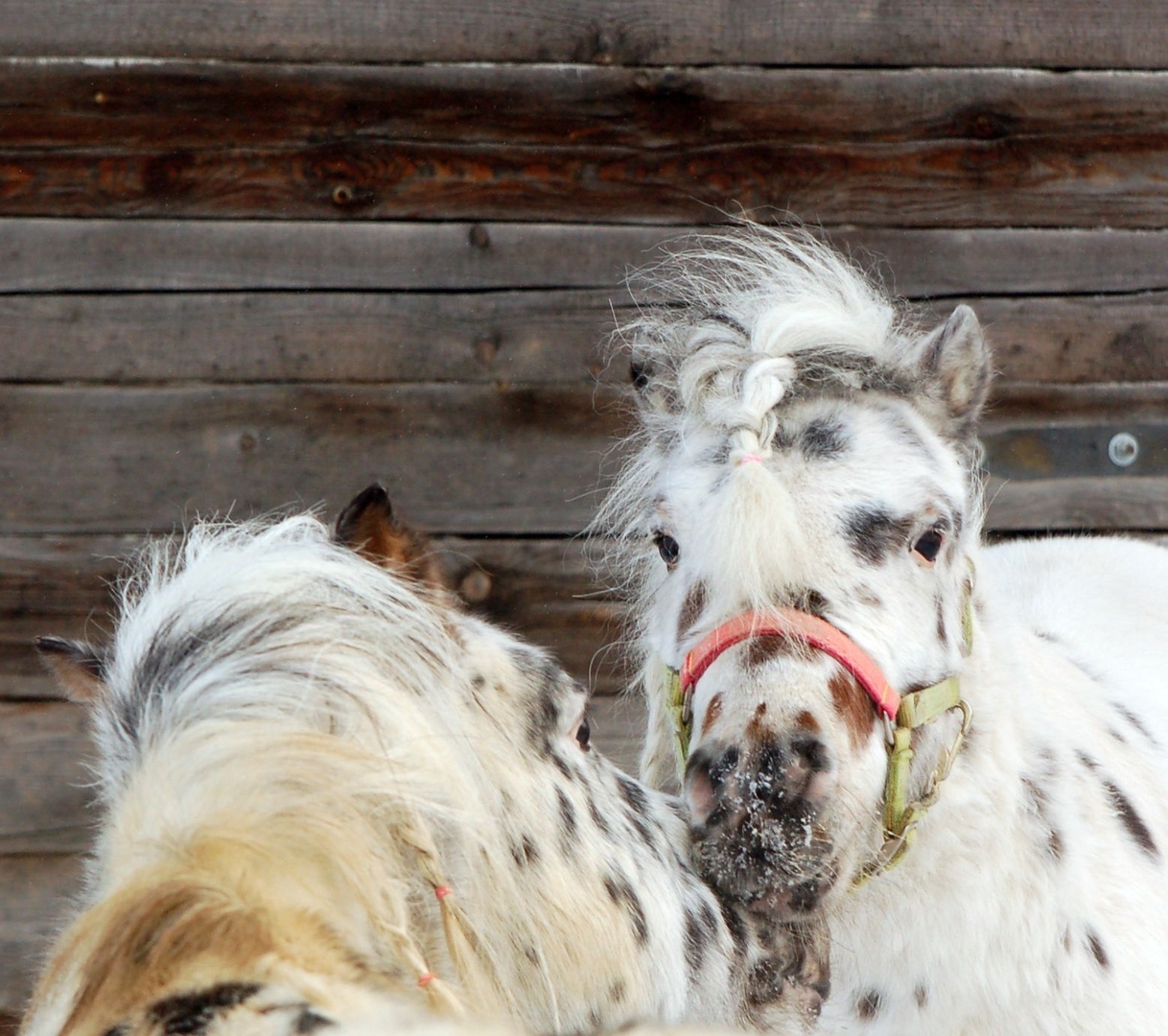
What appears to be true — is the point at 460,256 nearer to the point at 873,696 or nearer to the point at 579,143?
the point at 579,143

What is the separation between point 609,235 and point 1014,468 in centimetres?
116

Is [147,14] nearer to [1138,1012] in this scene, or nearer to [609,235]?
[609,235]

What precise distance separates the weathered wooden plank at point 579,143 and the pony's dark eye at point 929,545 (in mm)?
1472

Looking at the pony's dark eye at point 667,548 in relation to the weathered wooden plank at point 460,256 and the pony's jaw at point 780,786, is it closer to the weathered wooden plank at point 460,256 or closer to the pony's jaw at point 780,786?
the pony's jaw at point 780,786

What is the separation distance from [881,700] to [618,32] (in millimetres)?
1895

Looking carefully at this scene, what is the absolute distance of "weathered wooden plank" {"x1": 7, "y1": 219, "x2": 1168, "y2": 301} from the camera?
2727mm

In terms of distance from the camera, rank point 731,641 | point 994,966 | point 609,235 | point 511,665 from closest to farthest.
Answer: point 511,665
point 731,641
point 994,966
point 609,235

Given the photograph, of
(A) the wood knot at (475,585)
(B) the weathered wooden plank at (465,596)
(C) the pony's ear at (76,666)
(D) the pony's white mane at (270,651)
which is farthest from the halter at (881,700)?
(A) the wood knot at (475,585)

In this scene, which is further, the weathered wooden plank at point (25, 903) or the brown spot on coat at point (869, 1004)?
the weathered wooden plank at point (25, 903)

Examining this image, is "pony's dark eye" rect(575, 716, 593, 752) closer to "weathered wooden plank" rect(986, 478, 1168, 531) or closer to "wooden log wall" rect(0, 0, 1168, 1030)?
"wooden log wall" rect(0, 0, 1168, 1030)

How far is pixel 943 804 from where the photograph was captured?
1490 millimetres

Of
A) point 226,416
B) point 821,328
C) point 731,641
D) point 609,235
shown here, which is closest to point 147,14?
point 226,416

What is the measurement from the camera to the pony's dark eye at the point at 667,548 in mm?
1597

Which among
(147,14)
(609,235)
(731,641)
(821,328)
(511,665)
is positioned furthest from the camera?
(609,235)
